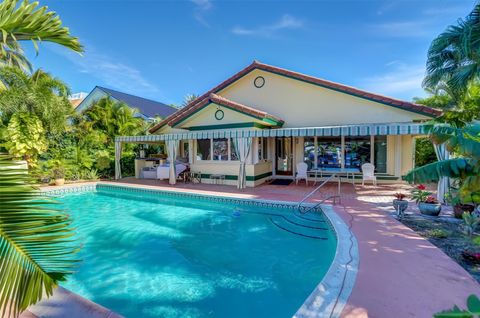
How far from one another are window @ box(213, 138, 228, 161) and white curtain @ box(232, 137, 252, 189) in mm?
2607

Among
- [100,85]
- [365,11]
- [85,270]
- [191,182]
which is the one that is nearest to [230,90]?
[191,182]

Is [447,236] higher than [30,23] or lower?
lower

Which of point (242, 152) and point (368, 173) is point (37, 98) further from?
point (368, 173)

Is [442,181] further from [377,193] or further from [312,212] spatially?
[312,212]

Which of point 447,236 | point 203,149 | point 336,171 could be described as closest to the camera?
point 447,236

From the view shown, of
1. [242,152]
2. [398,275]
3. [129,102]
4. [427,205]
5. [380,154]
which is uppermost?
[129,102]

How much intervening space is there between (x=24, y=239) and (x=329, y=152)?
918 inches

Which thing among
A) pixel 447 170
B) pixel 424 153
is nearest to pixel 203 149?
pixel 447 170

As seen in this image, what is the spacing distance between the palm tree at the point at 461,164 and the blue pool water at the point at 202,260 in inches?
179

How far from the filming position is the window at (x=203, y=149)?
950 inches

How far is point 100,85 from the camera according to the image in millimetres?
50000

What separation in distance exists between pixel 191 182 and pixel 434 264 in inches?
779

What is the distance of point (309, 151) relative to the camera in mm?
23984

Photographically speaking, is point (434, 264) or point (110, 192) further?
point (110, 192)
